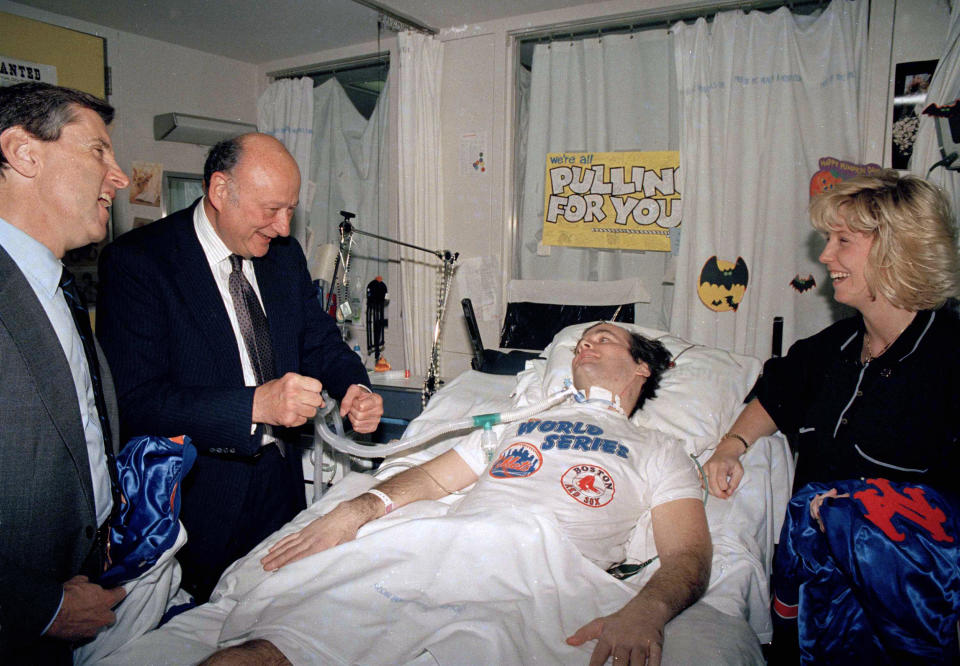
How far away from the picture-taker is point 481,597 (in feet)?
4.36

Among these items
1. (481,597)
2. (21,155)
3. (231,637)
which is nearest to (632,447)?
(481,597)

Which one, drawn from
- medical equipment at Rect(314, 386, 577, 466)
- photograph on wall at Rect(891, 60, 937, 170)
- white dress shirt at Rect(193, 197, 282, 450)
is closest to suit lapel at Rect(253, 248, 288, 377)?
white dress shirt at Rect(193, 197, 282, 450)

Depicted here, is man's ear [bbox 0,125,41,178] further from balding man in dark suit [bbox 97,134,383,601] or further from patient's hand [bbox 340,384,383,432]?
patient's hand [bbox 340,384,383,432]

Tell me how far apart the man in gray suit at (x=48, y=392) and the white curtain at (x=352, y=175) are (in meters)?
2.62

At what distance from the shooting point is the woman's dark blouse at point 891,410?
1.49 metres

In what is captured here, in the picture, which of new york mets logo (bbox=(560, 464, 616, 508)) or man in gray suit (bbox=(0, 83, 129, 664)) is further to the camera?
new york mets logo (bbox=(560, 464, 616, 508))

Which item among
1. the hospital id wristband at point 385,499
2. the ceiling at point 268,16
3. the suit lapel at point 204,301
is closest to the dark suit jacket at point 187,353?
the suit lapel at point 204,301

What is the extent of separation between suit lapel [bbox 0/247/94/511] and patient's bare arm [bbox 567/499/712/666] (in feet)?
3.42

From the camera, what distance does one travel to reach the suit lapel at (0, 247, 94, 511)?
1072 mm

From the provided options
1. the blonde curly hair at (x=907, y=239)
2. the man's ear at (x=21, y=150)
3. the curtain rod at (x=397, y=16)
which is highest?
the curtain rod at (x=397, y=16)

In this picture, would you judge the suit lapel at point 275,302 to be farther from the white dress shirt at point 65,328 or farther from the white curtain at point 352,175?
the white curtain at point 352,175

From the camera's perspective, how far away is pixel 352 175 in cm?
402

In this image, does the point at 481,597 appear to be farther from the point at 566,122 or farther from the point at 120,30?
the point at 120,30

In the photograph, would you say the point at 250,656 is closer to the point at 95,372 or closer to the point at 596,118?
the point at 95,372
